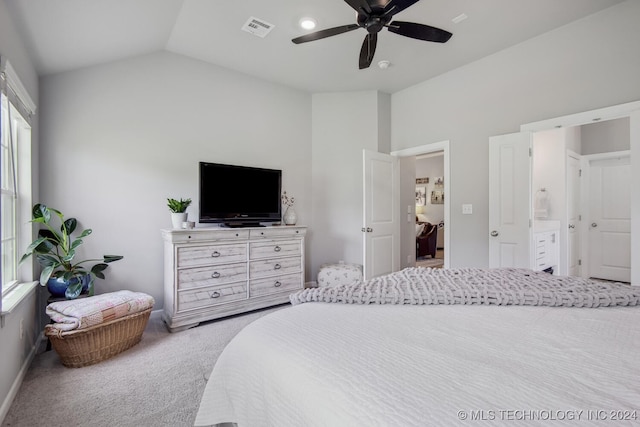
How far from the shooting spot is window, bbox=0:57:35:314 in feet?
6.52

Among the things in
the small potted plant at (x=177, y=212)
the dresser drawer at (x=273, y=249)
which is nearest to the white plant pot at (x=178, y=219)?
the small potted plant at (x=177, y=212)

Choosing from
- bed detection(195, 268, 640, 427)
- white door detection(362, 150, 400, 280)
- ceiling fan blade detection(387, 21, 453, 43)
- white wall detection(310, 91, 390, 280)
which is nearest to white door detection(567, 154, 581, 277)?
Answer: white door detection(362, 150, 400, 280)

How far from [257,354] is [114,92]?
3.16 m

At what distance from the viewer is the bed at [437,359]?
25.0 inches

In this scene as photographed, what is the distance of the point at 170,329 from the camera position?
2.81 meters

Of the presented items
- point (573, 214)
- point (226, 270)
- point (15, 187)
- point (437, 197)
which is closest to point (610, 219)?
point (573, 214)

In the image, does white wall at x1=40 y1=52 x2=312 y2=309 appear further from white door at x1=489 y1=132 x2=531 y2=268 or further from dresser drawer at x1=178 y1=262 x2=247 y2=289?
white door at x1=489 y1=132 x2=531 y2=268

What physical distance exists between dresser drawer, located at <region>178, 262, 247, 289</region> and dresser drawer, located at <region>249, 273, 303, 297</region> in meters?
0.17

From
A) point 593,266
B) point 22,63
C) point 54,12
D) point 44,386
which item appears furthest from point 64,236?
point 593,266

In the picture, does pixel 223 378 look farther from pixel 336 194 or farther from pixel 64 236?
pixel 336 194

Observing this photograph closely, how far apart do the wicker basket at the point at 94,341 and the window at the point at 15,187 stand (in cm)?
40

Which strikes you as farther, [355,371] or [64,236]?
[64,236]

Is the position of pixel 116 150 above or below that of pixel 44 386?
above

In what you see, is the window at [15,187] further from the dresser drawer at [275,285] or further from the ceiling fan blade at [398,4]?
the ceiling fan blade at [398,4]
